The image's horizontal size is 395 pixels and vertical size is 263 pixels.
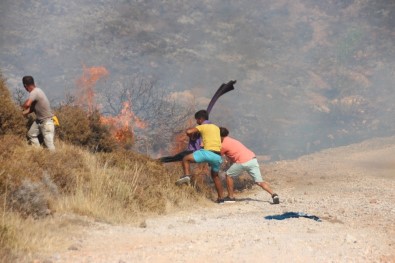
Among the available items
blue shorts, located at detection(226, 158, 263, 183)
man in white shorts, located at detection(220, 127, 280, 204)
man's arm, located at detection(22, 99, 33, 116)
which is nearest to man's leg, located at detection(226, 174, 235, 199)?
man in white shorts, located at detection(220, 127, 280, 204)

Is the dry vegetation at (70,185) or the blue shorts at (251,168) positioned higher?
the blue shorts at (251,168)

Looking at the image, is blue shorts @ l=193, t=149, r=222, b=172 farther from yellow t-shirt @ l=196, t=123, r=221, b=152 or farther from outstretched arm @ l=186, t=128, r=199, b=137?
outstretched arm @ l=186, t=128, r=199, b=137

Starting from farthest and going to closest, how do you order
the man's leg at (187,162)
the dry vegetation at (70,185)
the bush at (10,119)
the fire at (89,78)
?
the fire at (89,78) < the man's leg at (187,162) < the bush at (10,119) < the dry vegetation at (70,185)

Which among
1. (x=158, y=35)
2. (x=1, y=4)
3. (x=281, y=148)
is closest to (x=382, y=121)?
(x=281, y=148)

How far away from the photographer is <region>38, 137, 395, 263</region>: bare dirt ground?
173 inches

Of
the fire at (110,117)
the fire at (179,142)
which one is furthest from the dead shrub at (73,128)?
the fire at (179,142)

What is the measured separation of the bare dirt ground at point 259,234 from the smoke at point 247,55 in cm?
1421

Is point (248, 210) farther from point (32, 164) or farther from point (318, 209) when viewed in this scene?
point (32, 164)

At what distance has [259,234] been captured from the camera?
5.39 meters

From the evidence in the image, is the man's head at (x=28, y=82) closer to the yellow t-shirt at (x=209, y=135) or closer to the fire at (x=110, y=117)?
the fire at (x=110, y=117)

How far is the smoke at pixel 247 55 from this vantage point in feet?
88.1

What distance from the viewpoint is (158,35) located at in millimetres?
35250

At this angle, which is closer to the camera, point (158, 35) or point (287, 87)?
point (287, 87)

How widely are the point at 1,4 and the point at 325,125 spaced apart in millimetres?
24404
